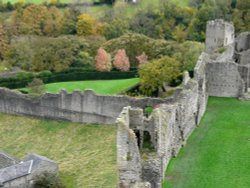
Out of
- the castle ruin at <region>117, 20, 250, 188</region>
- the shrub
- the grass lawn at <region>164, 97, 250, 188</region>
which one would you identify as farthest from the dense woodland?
the grass lawn at <region>164, 97, 250, 188</region>

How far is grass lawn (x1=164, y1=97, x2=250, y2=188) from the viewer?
83.0 feet

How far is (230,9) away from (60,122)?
32.7 metres

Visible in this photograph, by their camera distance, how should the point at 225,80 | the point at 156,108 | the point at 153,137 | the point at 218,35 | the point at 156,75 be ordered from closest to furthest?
1. the point at 153,137
2. the point at 156,108
3. the point at 225,80
4. the point at 218,35
5. the point at 156,75

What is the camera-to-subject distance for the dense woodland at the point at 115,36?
49938 millimetres

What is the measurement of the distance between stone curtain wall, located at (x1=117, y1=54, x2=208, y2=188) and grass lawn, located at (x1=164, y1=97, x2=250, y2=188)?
70cm

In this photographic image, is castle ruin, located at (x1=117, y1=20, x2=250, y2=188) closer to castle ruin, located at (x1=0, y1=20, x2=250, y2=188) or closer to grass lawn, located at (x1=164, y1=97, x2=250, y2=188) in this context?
castle ruin, located at (x1=0, y1=20, x2=250, y2=188)

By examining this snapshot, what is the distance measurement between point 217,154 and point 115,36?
36.2 m

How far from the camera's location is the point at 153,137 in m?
23.5

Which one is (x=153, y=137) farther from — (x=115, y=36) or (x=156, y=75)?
(x=115, y=36)

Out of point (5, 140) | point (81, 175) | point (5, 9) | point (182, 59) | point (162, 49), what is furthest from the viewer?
point (5, 9)

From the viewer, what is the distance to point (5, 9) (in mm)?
73438

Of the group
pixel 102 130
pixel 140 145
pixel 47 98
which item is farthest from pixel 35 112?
pixel 140 145

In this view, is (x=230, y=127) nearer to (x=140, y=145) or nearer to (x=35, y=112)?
(x=140, y=145)

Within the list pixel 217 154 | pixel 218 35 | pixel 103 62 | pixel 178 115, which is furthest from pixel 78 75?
pixel 217 154
